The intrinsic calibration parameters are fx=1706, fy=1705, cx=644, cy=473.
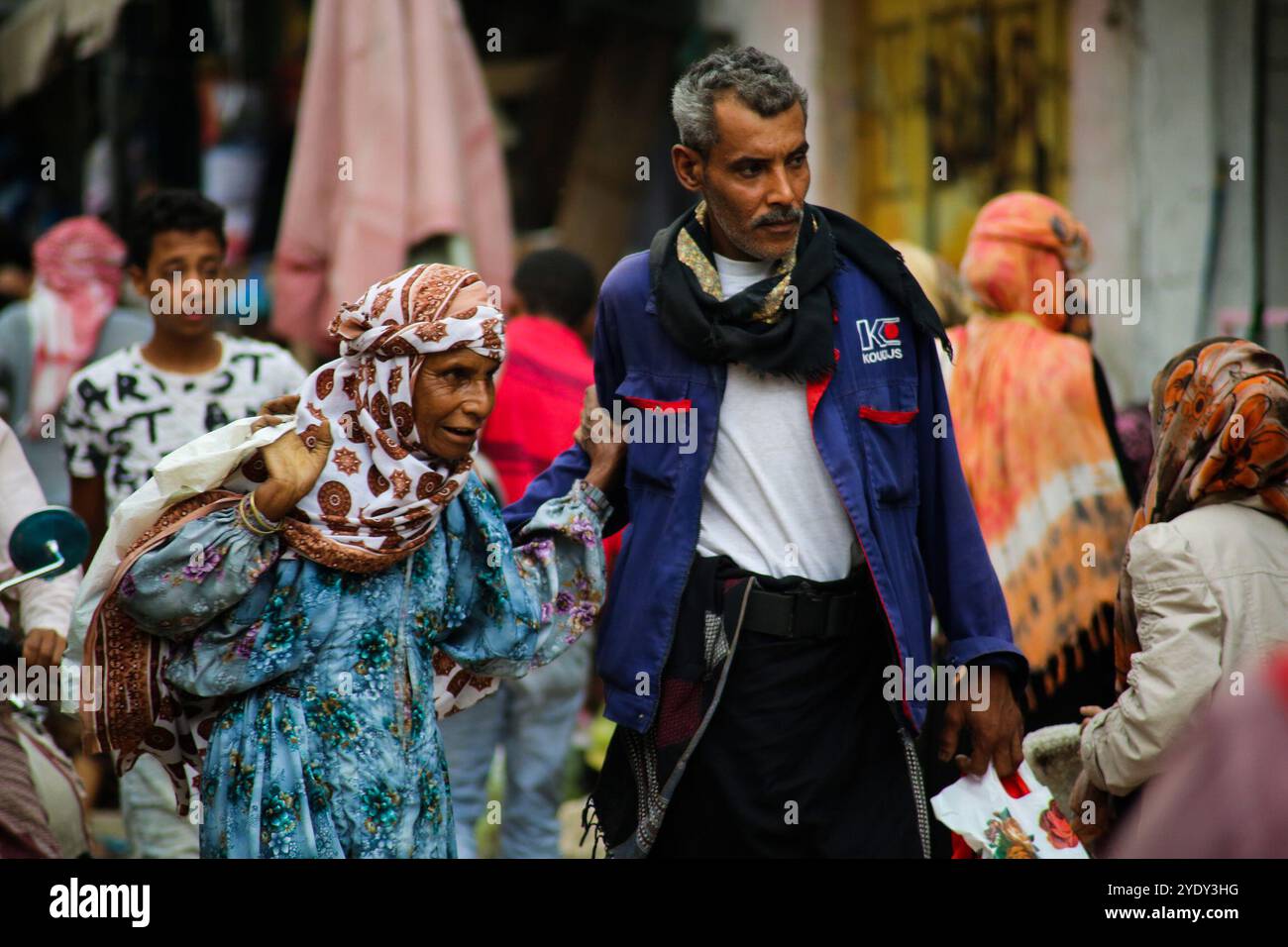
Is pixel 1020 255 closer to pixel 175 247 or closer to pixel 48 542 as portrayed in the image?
pixel 175 247

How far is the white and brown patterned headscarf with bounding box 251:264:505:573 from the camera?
3.45 m

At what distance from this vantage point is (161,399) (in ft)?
17.0

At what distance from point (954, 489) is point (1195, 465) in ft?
2.27

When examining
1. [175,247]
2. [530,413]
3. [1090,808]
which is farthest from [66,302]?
[1090,808]

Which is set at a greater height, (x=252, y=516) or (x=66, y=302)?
(x=66, y=302)

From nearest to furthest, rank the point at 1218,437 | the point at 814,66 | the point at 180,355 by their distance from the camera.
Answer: the point at 1218,437, the point at 180,355, the point at 814,66

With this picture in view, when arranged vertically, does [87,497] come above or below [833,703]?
above

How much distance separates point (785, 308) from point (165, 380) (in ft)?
7.84

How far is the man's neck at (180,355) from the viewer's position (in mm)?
5273

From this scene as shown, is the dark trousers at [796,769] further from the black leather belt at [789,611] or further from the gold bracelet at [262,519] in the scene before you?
the gold bracelet at [262,519]
